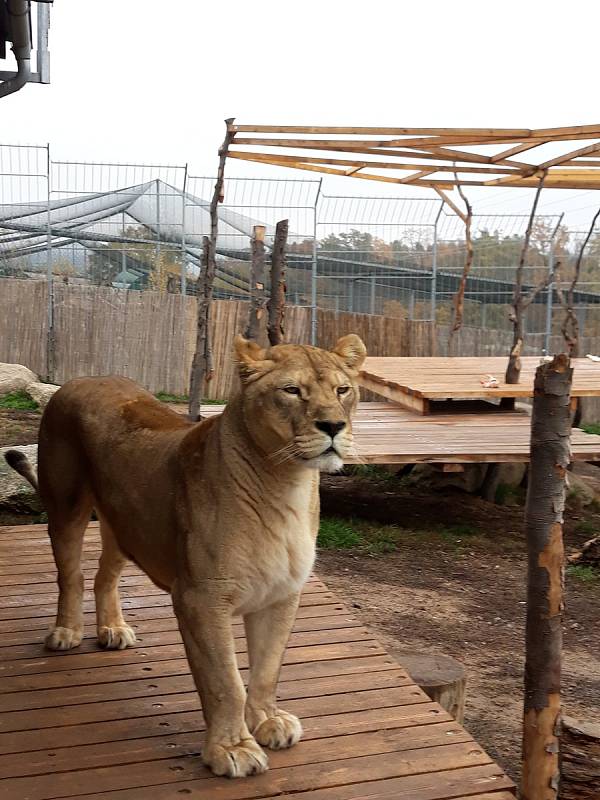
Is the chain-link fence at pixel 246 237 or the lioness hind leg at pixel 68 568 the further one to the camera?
the chain-link fence at pixel 246 237

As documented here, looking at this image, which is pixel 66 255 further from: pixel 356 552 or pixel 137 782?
pixel 137 782

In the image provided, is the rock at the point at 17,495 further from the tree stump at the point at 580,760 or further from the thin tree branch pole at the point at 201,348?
the tree stump at the point at 580,760

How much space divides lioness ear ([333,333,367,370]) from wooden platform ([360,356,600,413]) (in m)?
6.37

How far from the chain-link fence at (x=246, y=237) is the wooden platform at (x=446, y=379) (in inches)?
146

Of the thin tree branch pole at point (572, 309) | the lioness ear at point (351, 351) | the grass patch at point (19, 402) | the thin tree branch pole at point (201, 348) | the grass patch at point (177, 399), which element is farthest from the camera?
the grass patch at point (177, 399)

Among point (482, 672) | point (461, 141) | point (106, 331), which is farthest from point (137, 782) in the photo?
point (106, 331)

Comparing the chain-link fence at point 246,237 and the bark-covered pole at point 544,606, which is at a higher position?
the chain-link fence at point 246,237

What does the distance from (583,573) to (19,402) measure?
819 cm

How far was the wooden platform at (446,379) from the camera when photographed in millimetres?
9570

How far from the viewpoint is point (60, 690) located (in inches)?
140

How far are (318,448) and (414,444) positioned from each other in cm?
569

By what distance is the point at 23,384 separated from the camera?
13930 mm

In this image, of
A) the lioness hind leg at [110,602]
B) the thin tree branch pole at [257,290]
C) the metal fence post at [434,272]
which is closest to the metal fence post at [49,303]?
the metal fence post at [434,272]

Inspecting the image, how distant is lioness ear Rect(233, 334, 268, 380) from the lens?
300cm
